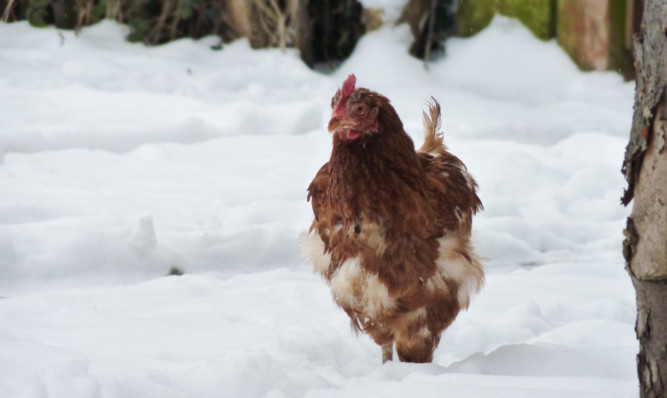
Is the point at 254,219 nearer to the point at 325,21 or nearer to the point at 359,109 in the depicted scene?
the point at 359,109

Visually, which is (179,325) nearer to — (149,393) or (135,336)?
(135,336)

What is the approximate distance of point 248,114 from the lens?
573cm

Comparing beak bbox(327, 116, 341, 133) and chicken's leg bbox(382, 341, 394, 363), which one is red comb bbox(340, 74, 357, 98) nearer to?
beak bbox(327, 116, 341, 133)

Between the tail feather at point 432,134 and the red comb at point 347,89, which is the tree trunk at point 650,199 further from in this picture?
the tail feather at point 432,134

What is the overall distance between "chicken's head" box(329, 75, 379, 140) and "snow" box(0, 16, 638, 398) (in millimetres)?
761

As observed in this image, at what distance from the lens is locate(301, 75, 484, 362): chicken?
2.62 meters

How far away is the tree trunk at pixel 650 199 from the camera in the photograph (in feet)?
5.85

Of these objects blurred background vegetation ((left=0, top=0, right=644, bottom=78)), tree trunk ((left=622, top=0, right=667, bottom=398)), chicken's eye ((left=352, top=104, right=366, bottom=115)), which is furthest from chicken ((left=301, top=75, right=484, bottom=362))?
blurred background vegetation ((left=0, top=0, right=644, bottom=78))

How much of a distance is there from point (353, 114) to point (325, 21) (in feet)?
17.8

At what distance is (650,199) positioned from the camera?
1831mm

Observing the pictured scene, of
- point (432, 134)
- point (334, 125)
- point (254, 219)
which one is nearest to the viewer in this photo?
point (334, 125)

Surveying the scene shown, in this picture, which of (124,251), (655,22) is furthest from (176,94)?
(655,22)

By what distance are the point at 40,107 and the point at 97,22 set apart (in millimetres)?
2360

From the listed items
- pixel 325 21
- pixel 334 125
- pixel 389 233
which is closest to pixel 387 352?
pixel 389 233
